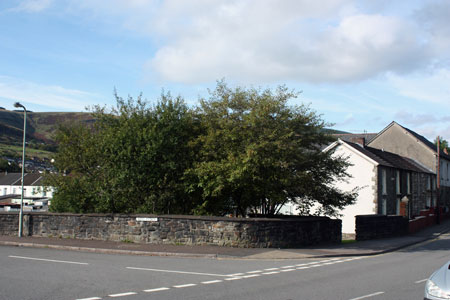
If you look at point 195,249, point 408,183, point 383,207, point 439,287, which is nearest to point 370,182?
point 383,207

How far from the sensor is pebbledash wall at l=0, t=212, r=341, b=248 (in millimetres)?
19266

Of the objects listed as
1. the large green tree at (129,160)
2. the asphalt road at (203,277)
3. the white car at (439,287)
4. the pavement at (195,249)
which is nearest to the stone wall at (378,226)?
the pavement at (195,249)

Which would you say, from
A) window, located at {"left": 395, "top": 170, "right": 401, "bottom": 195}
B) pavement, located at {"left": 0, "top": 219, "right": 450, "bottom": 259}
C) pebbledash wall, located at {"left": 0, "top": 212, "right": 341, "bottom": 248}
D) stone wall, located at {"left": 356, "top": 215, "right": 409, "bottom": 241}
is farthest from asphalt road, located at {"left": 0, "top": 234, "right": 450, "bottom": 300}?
window, located at {"left": 395, "top": 170, "right": 401, "bottom": 195}

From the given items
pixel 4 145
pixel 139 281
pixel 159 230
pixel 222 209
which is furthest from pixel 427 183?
pixel 4 145

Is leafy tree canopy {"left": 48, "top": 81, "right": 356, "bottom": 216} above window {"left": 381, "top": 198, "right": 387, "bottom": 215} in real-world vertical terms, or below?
above

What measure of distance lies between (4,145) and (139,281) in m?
213

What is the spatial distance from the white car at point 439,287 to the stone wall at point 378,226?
1916cm

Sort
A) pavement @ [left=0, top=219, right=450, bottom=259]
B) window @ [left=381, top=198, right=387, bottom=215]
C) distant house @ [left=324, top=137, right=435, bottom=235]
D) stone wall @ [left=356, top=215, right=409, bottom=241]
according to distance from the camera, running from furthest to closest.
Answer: window @ [left=381, top=198, right=387, bottom=215]
distant house @ [left=324, top=137, right=435, bottom=235]
stone wall @ [left=356, top=215, right=409, bottom=241]
pavement @ [left=0, top=219, right=450, bottom=259]

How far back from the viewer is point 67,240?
21.6 metres

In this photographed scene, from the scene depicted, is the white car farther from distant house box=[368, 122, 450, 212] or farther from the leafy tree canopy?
distant house box=[368, 122, 450, 212]

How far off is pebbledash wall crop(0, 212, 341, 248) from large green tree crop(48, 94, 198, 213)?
51.8 inches

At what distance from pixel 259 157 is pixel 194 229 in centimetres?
444

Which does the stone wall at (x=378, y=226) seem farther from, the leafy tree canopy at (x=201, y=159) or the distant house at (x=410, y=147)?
A: the distant house at (x=410, y=147)

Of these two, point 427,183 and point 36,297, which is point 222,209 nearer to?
point 36,297
